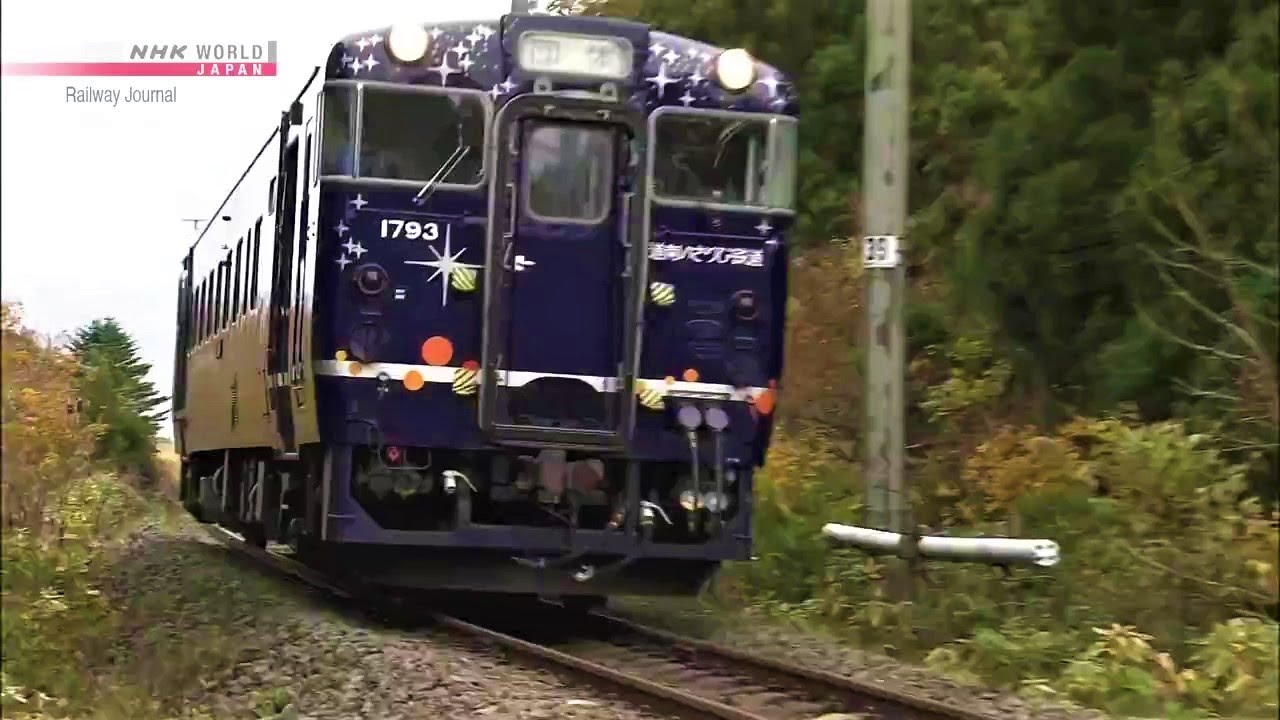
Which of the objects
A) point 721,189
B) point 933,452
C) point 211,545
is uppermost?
point 721,189

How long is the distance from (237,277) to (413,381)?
464 centimetres

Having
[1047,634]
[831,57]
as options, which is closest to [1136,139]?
[1047,634]

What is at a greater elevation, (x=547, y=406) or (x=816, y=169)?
(x=816, y=169)

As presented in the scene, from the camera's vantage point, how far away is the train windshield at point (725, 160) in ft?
32.5

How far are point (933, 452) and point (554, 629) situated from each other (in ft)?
13.4

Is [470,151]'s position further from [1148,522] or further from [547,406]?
[1148,522]

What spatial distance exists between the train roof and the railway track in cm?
300

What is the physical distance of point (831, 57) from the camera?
57.3ft

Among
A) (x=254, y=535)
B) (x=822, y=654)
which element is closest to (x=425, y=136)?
(x=822, y=654)

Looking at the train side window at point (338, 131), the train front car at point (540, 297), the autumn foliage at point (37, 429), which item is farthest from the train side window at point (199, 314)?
the train side window at point (338, 131)

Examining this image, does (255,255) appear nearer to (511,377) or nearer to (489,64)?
(489,64)

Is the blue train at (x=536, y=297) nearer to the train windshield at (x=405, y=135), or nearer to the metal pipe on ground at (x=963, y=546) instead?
the train windshield at (x=405, y=135)

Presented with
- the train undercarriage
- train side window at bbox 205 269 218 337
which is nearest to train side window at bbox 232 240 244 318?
train side window at bbox 205 269 218 337

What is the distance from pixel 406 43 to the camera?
31.5 feet
